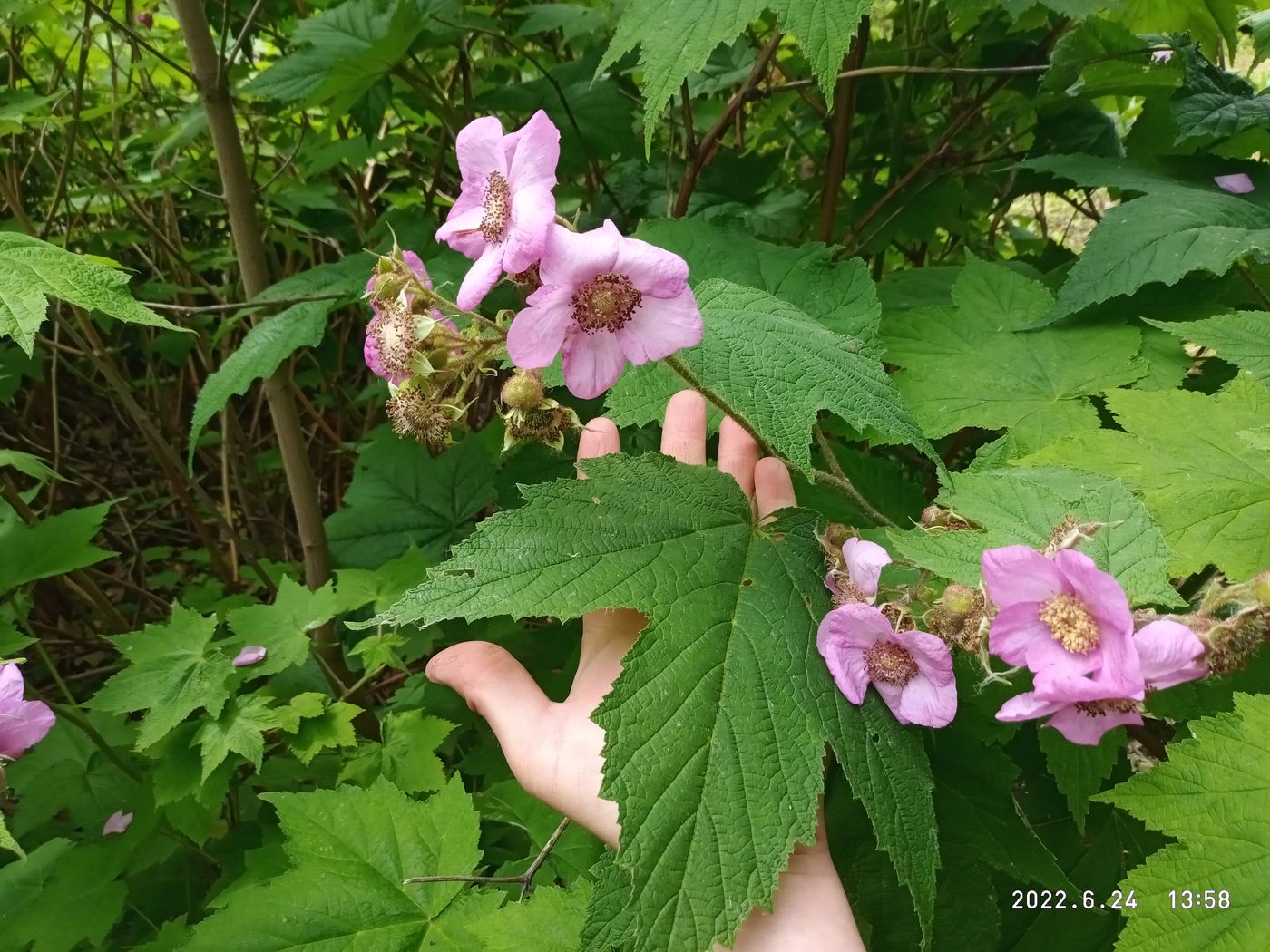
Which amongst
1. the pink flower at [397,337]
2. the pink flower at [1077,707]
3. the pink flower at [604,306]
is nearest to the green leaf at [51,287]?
→ the pink flower at [397,337]

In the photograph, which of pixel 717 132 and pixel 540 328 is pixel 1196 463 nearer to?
pixel 540 328

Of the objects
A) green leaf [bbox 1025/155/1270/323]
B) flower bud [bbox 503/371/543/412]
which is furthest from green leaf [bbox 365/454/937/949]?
green leaf [bbox 1025/155/1270/323]

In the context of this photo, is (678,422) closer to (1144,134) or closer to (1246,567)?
(1246,567)

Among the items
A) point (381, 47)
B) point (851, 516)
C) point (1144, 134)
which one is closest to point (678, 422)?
point (851, 516)

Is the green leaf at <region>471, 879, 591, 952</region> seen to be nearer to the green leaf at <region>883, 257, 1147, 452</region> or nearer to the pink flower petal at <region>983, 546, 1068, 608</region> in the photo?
the pink flower petal at <region>983, 546, 1068, 608</region>

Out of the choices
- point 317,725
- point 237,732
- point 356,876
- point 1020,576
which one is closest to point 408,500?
point 317,725

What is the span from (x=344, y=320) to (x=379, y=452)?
118cm

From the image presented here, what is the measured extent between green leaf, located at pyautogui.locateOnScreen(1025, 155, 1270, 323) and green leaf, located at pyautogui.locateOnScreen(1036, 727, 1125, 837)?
0.77m

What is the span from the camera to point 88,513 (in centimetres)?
189

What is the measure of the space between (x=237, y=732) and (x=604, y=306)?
1248mm

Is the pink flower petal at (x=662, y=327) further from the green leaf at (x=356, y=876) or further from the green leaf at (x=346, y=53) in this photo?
the green leaf at (x=346, y=53)

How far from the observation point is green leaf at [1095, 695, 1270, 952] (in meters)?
0.89

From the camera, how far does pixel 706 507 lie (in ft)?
3.72

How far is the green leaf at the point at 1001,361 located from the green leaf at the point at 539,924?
3.28ft
